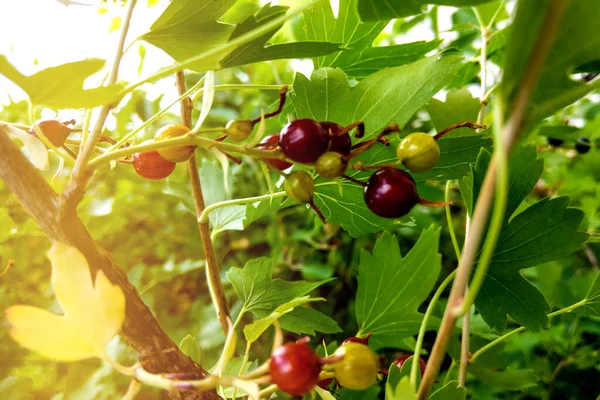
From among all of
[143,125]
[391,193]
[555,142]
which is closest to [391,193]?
[391,193]

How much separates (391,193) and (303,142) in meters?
0.08

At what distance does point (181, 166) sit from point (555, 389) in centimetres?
110

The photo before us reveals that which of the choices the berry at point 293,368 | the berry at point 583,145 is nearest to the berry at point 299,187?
the berry at point 293,368

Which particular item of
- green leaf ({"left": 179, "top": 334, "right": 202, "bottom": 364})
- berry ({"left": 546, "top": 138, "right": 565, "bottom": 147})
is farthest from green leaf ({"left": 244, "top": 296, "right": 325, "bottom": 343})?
berry ({"left": 546, "top": 138, "right": 565, "bottom": 147})

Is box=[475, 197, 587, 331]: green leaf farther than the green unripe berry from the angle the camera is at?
Yes

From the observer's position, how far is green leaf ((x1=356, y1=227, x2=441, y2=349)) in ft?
1.73

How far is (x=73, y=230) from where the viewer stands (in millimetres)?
392

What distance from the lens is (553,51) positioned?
0.26 metres

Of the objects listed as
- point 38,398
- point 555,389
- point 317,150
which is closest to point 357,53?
point 317,150

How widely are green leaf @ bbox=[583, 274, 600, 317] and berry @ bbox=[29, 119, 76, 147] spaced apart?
662 millimetres

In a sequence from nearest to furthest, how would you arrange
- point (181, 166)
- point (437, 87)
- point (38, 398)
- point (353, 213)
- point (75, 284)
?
point (75, 284), point (437, 87), point (353, 213), point (38, 398), point (181, 166)

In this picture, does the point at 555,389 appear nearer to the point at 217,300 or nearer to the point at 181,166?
the point at 217,300

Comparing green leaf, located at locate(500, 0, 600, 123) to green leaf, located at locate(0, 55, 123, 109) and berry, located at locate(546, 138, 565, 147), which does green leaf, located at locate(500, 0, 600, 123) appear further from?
berry, located at locate(546, 138, 565, 147)

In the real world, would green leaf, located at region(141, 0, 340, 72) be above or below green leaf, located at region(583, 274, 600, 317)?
above
